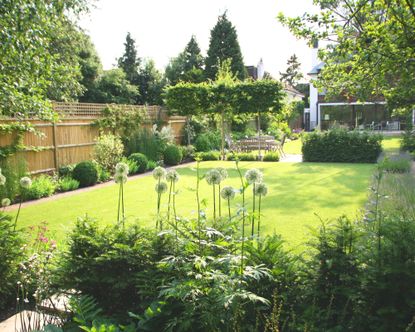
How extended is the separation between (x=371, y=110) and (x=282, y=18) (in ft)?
99.5

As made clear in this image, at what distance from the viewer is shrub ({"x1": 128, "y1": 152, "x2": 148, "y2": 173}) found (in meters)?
13.5

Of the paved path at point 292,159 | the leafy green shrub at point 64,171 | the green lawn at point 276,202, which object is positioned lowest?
the green lawn at point 276,202

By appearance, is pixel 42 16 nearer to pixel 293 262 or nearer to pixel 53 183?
pixel 293 262

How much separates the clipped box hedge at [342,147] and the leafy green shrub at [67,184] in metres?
9.50

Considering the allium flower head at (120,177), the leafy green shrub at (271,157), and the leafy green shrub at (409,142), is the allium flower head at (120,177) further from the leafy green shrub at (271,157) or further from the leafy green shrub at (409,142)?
the leafy green shrub at (409,142)

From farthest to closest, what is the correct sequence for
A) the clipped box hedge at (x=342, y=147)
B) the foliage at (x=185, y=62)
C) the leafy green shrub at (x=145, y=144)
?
the foliage at (x=185, y=62), the leafy green shrub at (x=145, y=144), the clipped box hedge at (x=342, y=147)

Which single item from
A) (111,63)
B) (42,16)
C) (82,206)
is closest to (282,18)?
(42,16)

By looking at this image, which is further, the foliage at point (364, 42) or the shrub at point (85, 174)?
the shrub at point (85, 174)

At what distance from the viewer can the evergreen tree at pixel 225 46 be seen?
34250mm

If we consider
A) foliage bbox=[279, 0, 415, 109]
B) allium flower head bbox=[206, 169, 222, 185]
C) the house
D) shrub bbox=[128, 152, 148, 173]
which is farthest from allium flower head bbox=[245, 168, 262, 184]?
the house

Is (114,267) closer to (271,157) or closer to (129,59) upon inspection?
(271,157)

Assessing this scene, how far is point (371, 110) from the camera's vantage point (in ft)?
107

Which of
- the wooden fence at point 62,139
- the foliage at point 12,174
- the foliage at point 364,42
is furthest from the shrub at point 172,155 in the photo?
the foliage at point 364,42

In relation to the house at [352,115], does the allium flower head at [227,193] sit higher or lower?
lower
